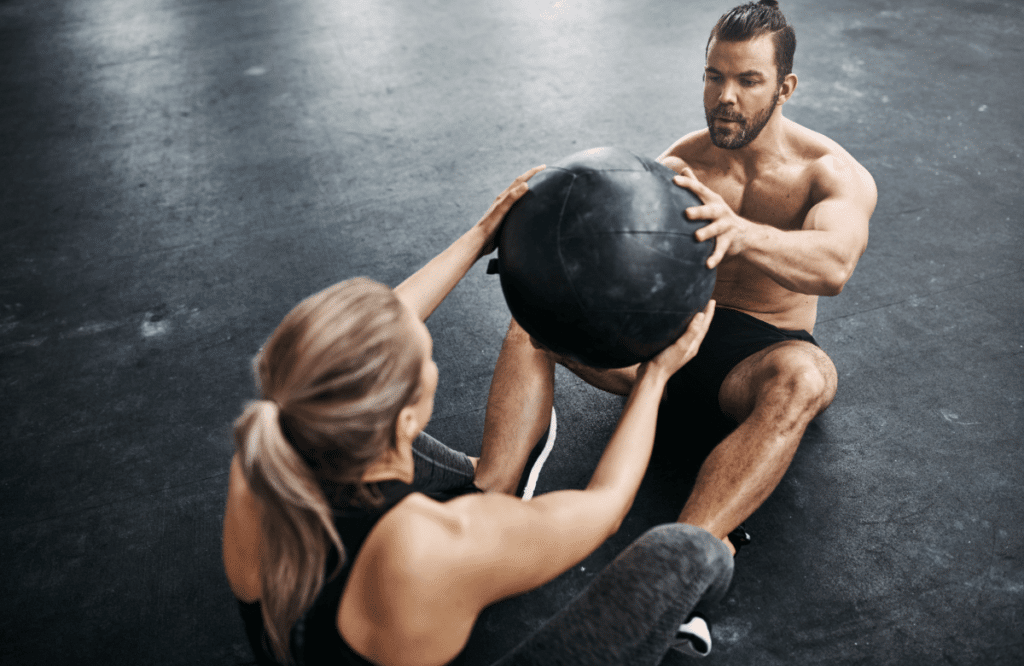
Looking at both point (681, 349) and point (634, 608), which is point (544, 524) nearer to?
point (634, 608)

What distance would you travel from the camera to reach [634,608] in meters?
1.21

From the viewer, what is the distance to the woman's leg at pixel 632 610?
120 centimetres

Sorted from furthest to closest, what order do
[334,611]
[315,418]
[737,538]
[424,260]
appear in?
[424,260] → [737,538] → [334,611] → [315,418]

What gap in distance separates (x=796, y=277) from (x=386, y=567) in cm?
124

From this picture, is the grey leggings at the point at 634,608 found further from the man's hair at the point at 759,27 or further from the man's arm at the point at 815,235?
the man's hair at the point at 759,27

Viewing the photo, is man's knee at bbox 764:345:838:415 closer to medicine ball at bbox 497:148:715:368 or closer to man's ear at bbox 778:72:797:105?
medicine ball at bbox 497:148:715:368

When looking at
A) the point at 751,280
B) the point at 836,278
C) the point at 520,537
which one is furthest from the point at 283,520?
the point at 751,280

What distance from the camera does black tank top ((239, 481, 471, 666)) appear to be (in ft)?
3.61

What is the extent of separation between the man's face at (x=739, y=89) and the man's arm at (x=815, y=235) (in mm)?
227

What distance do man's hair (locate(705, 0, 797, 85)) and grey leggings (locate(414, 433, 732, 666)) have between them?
132 centimetres

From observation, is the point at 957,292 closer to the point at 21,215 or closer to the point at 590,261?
the point at 590,261

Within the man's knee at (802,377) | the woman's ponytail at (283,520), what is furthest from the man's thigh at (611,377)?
the woman's ponytail at (283,520)

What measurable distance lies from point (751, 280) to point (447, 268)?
93 centimetres

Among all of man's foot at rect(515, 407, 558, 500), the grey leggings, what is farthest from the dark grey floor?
the grey leggings
